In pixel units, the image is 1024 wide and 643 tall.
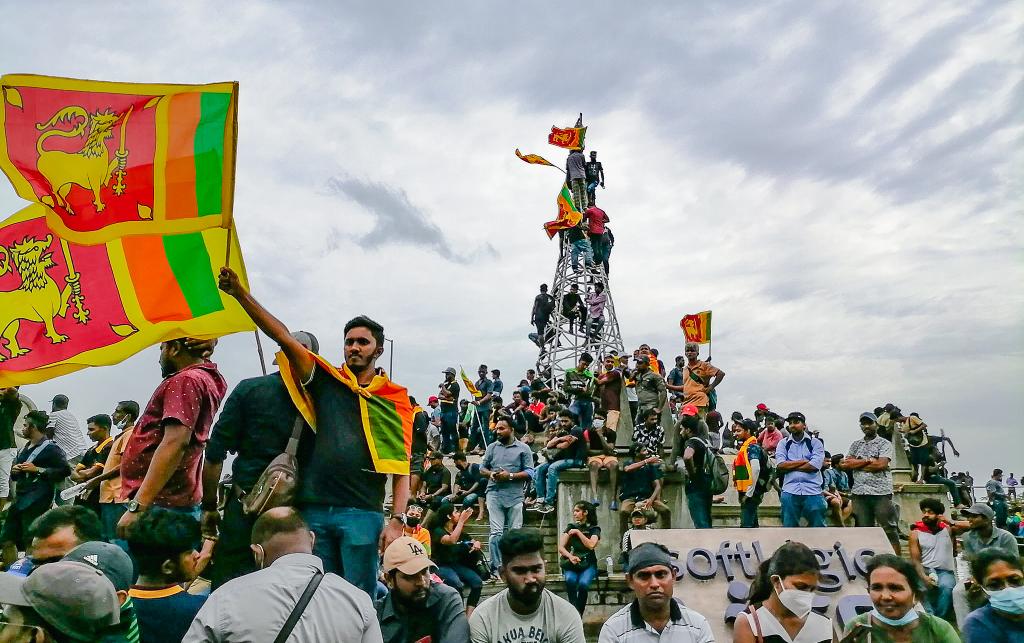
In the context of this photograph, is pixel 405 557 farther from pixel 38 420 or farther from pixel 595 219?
pixel 595 219

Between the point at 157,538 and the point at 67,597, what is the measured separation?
83 centimetres

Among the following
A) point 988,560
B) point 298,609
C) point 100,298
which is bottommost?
point 988,560

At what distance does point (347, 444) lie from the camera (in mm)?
4340

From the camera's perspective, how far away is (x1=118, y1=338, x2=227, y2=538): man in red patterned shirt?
13.9ft

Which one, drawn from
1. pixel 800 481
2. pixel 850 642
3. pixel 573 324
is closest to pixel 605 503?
pixel 800 481

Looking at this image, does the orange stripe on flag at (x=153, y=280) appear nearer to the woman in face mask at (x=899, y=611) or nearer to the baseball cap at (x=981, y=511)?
the woman in face mask at (x=899, y=611)

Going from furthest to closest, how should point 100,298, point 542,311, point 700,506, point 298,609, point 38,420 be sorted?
point 542,311
point 700,506
point 38,420
point 100,298
point 298,609

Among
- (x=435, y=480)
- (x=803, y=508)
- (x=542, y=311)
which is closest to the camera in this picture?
(x=803, y=508)

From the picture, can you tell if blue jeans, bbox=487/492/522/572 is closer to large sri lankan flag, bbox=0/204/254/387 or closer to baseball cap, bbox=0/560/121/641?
large sri lankan flag, bbox=0/204/254/387

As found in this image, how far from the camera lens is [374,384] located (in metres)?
4.53

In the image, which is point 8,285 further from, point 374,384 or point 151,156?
point 374,384

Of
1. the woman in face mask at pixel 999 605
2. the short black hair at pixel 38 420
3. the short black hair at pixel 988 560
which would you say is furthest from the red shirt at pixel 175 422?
the short black hair at pixel 38 420

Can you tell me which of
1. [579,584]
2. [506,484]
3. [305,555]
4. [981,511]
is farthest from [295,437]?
[981,511]

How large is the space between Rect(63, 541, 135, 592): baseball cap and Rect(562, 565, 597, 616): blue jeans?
557cm
